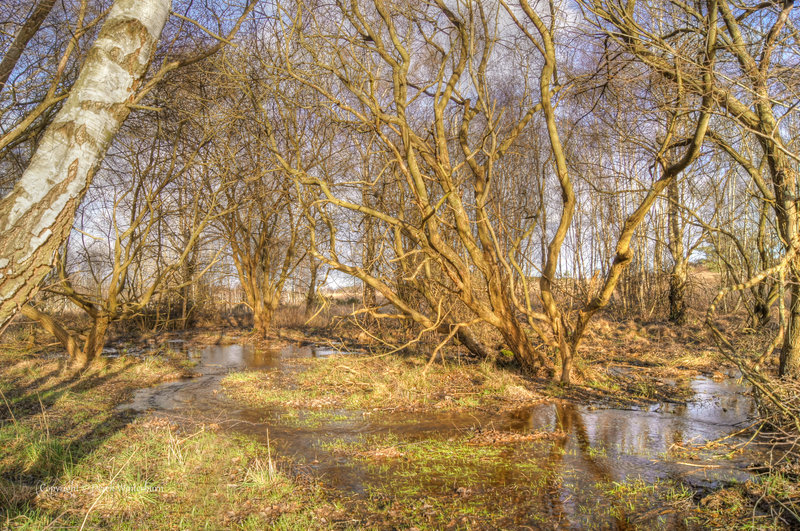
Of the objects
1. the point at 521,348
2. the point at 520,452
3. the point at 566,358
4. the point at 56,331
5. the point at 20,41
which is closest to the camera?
the point at 520,452

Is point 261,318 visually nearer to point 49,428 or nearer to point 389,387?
point 389,387

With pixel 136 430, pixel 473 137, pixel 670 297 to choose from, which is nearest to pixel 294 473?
pixel 136 430

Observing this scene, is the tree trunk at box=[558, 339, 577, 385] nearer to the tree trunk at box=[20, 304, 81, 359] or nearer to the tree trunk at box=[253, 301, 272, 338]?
the tree trunk at box=[20, 304, 81, 359]

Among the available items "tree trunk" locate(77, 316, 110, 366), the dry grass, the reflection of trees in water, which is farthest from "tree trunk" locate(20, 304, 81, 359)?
the reflection of trees in water

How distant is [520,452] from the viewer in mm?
6230

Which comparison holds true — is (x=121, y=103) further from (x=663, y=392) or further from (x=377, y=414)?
(x=663, y=392)

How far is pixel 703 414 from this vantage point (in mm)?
7898

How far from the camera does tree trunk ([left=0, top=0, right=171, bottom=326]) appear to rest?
205cm

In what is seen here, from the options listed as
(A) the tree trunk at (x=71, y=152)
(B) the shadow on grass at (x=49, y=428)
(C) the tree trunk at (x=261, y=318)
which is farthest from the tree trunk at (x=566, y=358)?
(C) the tree trunk at (x=261, y=318)

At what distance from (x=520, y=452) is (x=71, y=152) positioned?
561 cm

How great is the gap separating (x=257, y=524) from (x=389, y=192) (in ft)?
32.3

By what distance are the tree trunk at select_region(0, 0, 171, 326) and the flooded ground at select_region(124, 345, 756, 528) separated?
11.7ft

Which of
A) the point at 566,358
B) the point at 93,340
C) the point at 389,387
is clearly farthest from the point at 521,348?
the point at 93,340

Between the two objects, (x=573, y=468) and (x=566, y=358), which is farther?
(x=566, y=358)
